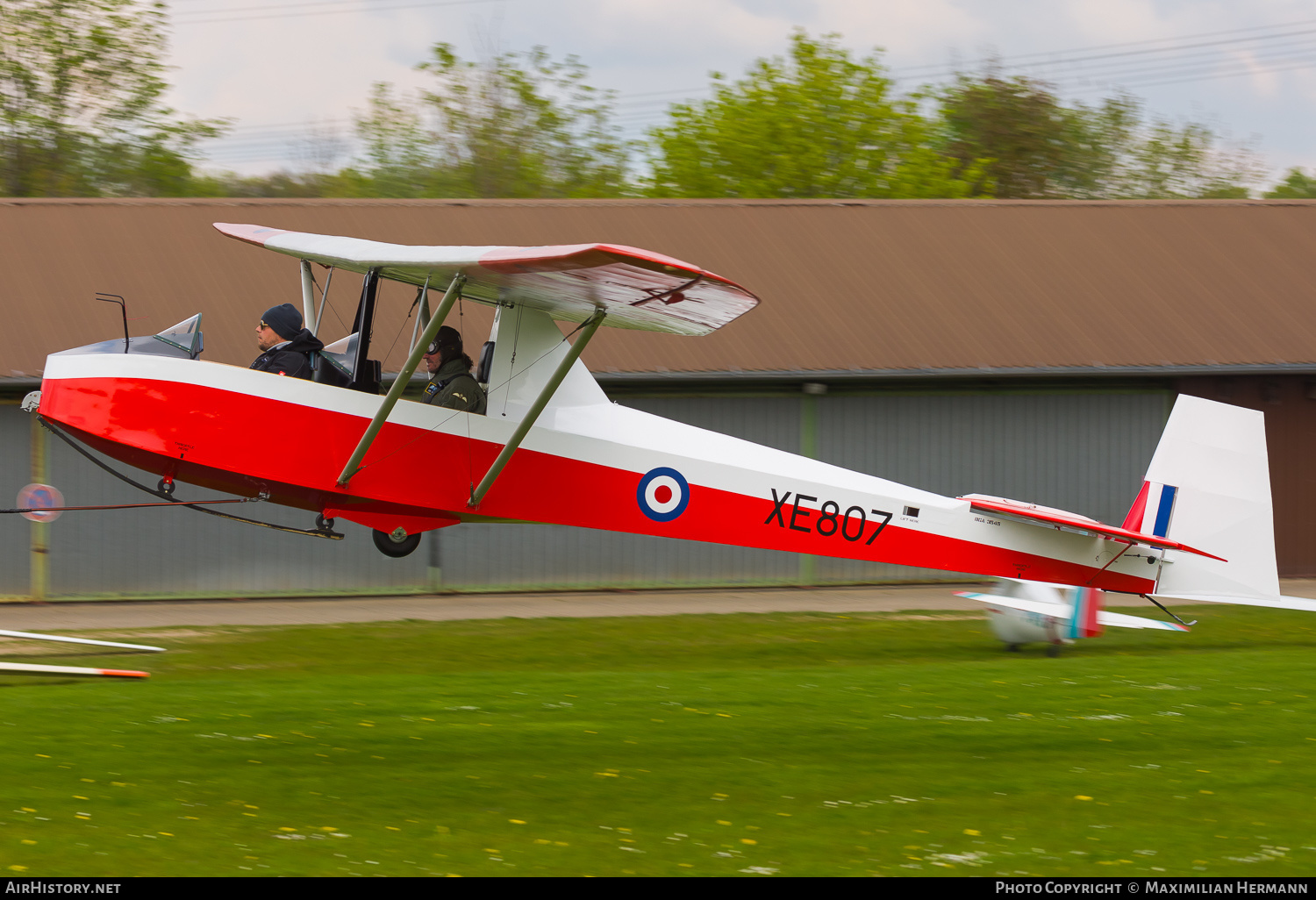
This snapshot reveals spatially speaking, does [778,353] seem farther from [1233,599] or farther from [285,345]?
[285,345]

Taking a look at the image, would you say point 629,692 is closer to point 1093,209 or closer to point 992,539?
point 992,539

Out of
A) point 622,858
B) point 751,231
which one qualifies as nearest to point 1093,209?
point 751,231

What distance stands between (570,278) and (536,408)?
1.20 m

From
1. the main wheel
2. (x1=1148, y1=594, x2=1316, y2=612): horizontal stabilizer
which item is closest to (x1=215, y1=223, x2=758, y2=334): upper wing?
the main wheel

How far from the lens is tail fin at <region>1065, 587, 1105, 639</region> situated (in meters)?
13.8

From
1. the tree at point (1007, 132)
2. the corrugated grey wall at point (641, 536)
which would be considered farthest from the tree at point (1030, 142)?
the corrugated grey wall at point (641, 536)

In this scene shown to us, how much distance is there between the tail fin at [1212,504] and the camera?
1320cm

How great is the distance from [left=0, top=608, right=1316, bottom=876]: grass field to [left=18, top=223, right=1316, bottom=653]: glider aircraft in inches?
56.1

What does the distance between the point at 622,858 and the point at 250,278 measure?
1565 cm

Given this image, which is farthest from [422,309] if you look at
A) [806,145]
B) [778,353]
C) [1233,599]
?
[806,145]

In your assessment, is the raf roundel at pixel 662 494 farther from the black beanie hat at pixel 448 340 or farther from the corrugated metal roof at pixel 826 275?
the corrugated metal roof at pixel 826 275

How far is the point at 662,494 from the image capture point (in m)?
11.2

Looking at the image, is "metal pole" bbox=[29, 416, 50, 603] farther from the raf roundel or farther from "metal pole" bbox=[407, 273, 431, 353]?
the raf roundel

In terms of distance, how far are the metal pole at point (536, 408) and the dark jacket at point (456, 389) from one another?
0.40 meters
